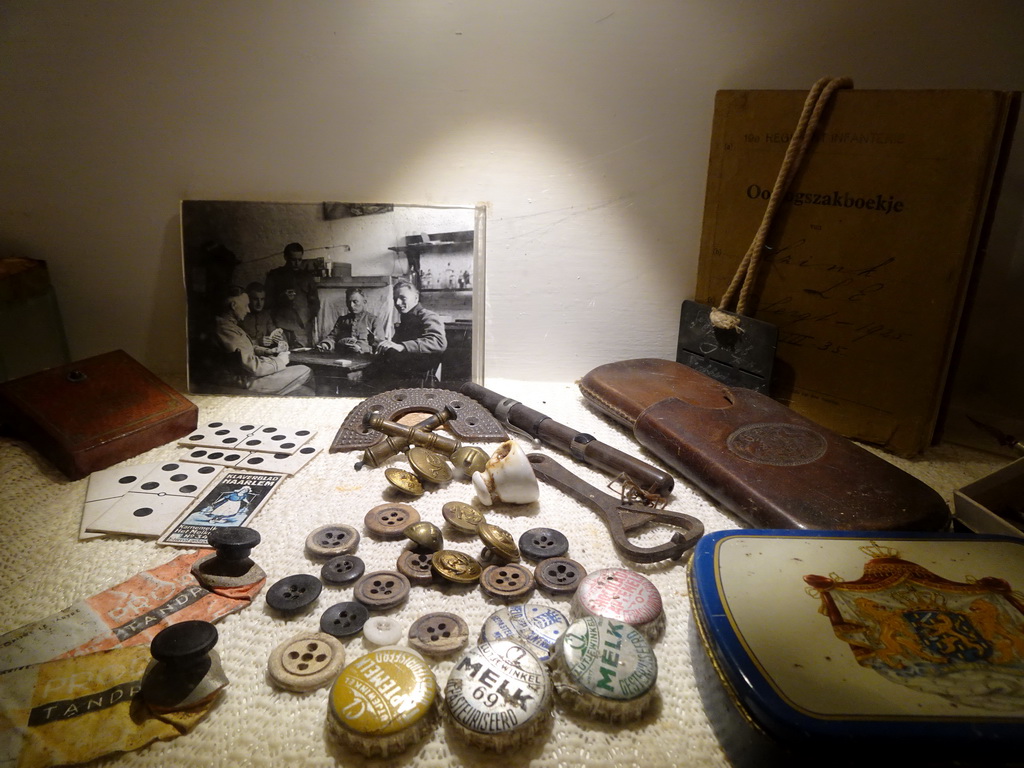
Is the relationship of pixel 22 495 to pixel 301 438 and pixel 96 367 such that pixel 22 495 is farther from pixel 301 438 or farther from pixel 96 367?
pixel 301 438

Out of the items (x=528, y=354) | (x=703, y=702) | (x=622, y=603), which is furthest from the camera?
(x=528, y=354)

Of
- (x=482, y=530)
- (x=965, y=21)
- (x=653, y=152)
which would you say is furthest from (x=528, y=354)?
(x=965, y=21)

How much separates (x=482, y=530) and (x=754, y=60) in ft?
4.66

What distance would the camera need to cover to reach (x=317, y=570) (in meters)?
1.33

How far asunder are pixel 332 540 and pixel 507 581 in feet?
1.23

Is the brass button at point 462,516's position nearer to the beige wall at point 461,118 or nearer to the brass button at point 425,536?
the brass button at point 425,536

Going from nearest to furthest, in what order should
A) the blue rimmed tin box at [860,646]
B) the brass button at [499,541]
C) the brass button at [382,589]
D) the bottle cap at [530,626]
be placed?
the blue rimmed tin box at [860,646] < the bottle cap at [530,626] < the brass button at [382,589] < the brass button at [499,541]

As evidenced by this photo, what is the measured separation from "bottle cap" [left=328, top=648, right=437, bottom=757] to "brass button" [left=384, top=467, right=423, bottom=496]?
0.53 m

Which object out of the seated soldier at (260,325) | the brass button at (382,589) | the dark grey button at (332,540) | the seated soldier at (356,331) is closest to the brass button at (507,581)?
the brass button at (382,589)

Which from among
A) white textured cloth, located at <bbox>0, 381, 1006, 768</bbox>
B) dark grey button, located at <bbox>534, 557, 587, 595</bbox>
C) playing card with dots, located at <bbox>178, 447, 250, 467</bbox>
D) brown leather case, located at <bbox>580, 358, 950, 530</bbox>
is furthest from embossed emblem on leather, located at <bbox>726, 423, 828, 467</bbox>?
playing card with dots, located at <bbox>178, 447, 250, 467</bbox>

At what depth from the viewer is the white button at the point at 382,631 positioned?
1.14 meters

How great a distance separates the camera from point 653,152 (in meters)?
1.93

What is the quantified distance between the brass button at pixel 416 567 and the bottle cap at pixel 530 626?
16 cm

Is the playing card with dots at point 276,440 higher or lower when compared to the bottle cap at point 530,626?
higher
